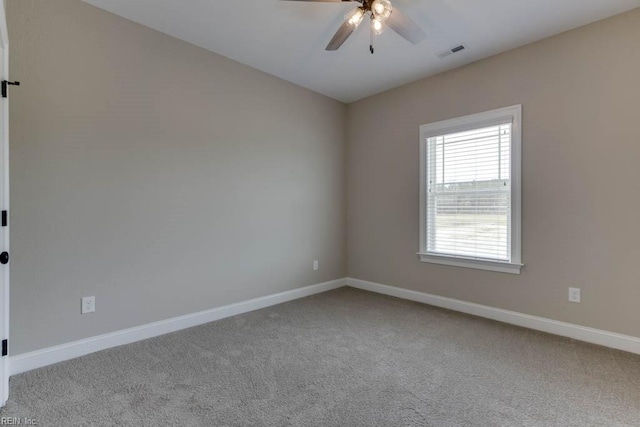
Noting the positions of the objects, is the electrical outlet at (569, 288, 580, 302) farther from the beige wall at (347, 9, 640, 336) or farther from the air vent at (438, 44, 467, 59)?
the air vent at (438, 44, 467, 59)

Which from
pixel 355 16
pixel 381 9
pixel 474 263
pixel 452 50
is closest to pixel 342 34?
pixel 355 16

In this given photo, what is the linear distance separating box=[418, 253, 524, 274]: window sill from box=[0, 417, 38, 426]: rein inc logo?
3534 millimetres


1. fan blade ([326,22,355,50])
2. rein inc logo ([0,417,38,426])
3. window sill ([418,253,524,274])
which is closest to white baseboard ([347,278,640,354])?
window sill ([418,253,524,274])

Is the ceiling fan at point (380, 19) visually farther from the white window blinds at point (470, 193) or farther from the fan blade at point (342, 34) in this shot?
the white window blinds at point (470, 193)

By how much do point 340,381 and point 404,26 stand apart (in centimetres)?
249

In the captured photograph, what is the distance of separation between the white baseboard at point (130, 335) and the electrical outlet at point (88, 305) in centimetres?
22

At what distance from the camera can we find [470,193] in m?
3.42

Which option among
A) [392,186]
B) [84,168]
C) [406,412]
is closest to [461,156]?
[392,186]

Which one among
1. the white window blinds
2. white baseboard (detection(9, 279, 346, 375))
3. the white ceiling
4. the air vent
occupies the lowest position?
white baseboard (detection(9, 279, 346, 375))

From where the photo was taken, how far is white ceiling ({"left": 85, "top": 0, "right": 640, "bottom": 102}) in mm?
2463

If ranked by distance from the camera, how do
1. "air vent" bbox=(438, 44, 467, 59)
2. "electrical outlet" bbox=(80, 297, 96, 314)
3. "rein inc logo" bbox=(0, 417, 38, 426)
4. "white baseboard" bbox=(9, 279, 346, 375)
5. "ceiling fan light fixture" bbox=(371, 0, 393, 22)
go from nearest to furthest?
"rein inc logo" bbox=(0, 417, 38, 426) → "ceiling fan light fixture" bbox=(371, 0, 393, 22) → "white baseboard" bbox=(9, 279, 346, 375) → "electrical outlet" bbox=(80, 297, 96, 314) → "air vent" bbox=(438, 44, 467, 59)

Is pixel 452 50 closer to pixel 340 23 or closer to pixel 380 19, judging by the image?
pixel 340 23

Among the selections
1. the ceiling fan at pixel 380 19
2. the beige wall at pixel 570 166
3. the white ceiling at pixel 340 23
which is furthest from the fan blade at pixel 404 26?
the beige wall at pixel 570 166

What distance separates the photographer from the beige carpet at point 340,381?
1724 mm
